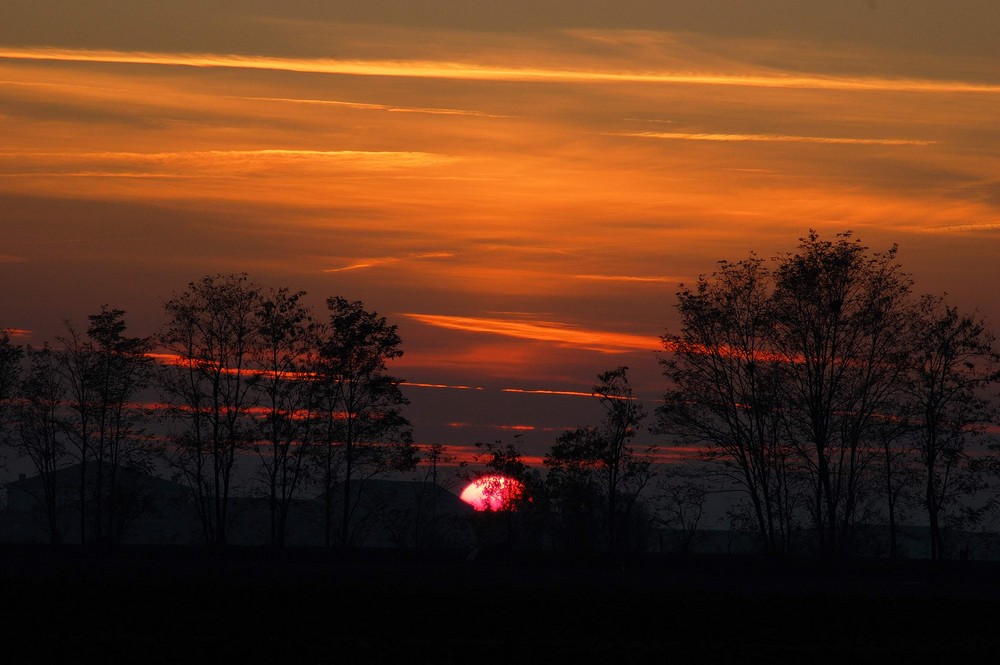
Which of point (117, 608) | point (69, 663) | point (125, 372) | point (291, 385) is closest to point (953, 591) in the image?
point (117, 608)

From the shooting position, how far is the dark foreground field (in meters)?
24.7

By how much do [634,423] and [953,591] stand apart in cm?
2598

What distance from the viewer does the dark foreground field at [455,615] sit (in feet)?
81.0

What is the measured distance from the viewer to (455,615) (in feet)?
98.4

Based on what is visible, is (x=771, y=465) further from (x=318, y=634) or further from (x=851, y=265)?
(x=318, y=634)

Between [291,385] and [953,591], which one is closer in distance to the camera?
[953,591]

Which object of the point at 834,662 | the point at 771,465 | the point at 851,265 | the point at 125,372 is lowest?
the point at 834,662

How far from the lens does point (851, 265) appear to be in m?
57.4

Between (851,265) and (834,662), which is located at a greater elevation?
(851,265)

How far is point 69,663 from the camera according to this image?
74.0ft

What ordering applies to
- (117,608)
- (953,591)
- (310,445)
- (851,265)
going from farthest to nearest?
(310,445), (851,265), (953,591), (117,608)

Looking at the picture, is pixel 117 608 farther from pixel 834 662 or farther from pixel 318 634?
pixel 834 662

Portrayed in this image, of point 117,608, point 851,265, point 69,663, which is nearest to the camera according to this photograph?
point 69,663

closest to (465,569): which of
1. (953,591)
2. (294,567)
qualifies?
(294,567)
